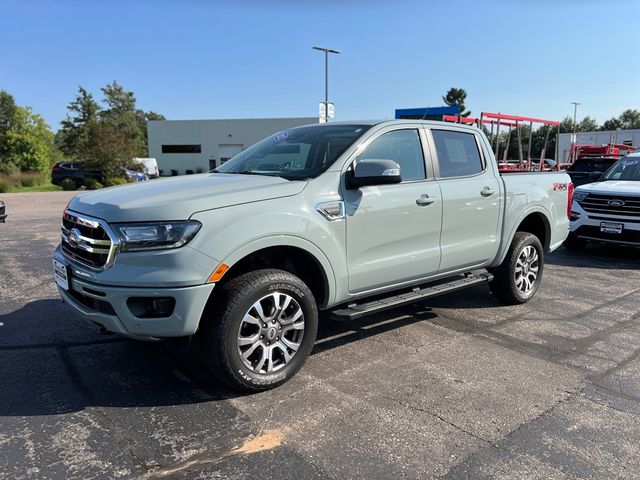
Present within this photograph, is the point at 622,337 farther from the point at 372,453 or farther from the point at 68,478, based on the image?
the point at 68,478

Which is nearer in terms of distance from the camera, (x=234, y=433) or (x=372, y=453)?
(x=372, y=453)

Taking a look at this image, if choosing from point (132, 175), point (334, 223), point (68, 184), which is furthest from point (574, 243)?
point (68, 184)

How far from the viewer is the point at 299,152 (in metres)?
4.46

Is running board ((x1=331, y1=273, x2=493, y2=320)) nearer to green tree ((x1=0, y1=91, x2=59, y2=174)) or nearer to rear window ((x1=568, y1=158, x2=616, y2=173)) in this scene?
rear window ((x1=568, y1=158, x2=616, y2=173))

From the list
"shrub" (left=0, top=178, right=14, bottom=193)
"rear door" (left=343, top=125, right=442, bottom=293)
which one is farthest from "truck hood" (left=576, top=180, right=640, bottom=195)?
"shrub" (left=0, top=178, right=14, bottom=193)

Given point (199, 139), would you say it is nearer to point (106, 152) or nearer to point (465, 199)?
point (106, 152)

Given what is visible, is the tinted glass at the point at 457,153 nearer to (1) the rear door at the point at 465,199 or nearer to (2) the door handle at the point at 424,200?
(1) the rear door at the point at 465,199

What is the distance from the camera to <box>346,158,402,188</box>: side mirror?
3828 millimetres

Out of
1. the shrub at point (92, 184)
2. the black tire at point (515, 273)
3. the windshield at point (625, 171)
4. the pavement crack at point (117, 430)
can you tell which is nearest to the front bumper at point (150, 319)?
the pavement crack at point (117, 430)

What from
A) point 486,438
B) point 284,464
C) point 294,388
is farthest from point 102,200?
point 486,438

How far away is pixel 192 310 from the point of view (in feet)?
10.4

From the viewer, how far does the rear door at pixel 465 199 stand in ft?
15.6

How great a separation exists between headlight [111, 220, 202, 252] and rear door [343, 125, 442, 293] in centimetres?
132

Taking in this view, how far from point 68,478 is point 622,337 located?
187 inches
